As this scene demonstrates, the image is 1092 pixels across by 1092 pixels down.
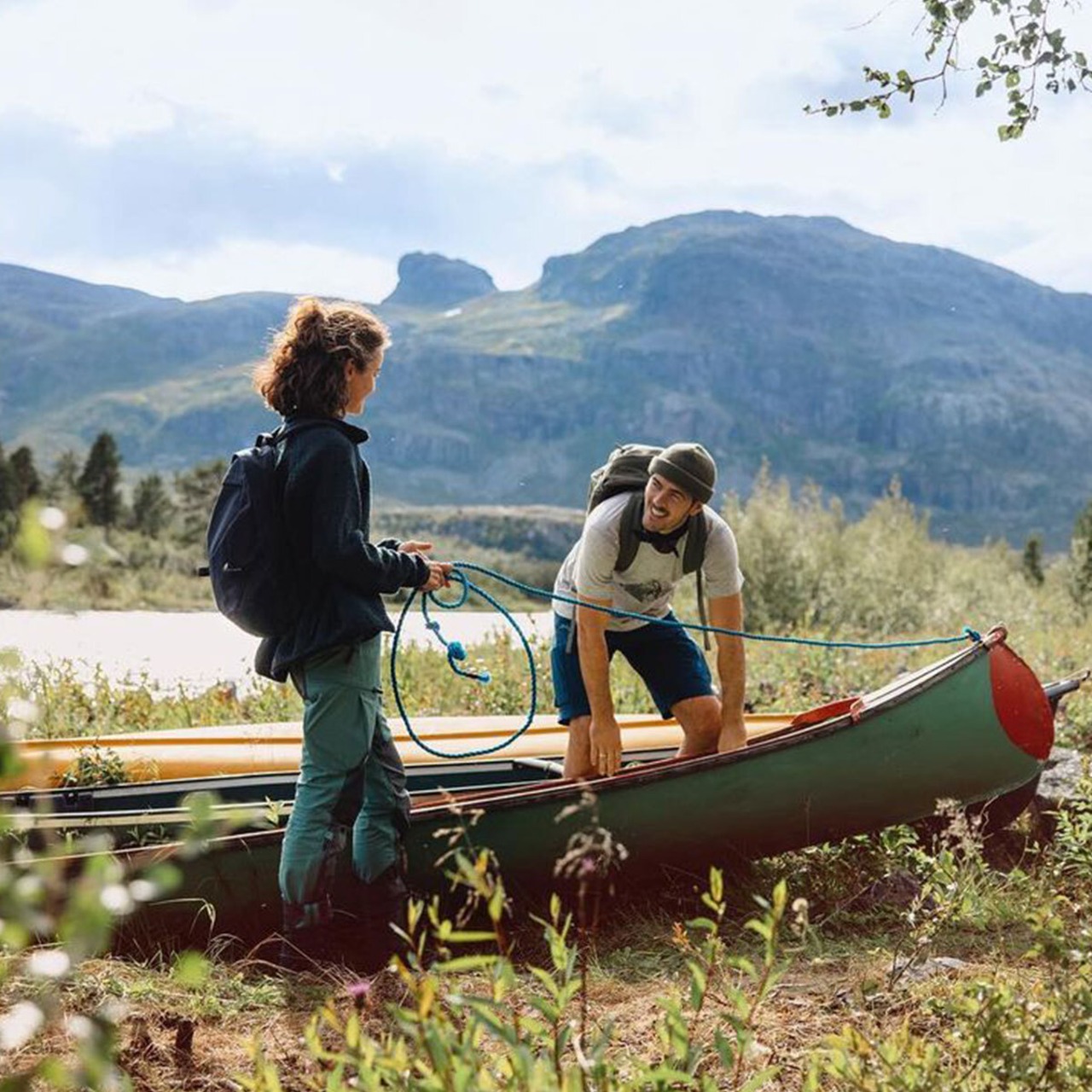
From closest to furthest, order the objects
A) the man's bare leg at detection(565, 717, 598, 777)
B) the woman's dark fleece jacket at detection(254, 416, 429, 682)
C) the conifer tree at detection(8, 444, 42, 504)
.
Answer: the woman's dark fleece jacket at detection(254, 416, 429, 682), the man's bare leg at detection(565, 717, 598, 777), the conifer tree at detection(8, 444, 42, 504)

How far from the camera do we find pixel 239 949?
425cm

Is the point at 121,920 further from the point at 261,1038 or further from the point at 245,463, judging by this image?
the point at 245,463

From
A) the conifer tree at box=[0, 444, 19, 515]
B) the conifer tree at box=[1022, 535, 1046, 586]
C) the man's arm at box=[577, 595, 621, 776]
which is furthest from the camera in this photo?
the conifer tree at box=[0, 444, 19, 515]

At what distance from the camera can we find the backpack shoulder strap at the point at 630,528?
4469mm

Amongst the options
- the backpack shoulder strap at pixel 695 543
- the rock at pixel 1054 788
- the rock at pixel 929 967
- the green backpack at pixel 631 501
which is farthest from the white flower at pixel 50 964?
the rock at pixel 1054 788

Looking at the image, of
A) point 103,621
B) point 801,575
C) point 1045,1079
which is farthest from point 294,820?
point 103,621

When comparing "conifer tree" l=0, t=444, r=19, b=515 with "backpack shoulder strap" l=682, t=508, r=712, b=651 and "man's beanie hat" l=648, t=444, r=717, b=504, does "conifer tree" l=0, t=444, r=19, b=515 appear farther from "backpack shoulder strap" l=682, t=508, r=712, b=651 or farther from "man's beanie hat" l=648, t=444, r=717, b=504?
"man's beanie hat" l=648, t=444, r=717, b=504

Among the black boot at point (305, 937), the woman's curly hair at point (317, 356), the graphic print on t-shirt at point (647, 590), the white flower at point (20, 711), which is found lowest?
the black boot at point (305, 937)

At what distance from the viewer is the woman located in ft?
12.4

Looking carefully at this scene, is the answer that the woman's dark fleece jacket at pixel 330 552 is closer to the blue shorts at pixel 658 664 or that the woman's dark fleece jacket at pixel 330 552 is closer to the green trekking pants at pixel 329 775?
Answer: the green trekking pants at pixel 329 775

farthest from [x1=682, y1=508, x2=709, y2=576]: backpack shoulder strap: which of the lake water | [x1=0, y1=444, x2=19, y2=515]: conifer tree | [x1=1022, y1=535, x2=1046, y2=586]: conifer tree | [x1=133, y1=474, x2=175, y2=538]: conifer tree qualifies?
[x1=133, y1=474, x2=175, y2=538]: conifer tree

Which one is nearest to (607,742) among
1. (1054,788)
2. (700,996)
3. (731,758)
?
(731,758)

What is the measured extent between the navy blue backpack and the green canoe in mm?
792

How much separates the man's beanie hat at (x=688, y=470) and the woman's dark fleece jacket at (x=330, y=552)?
878 millimetres
